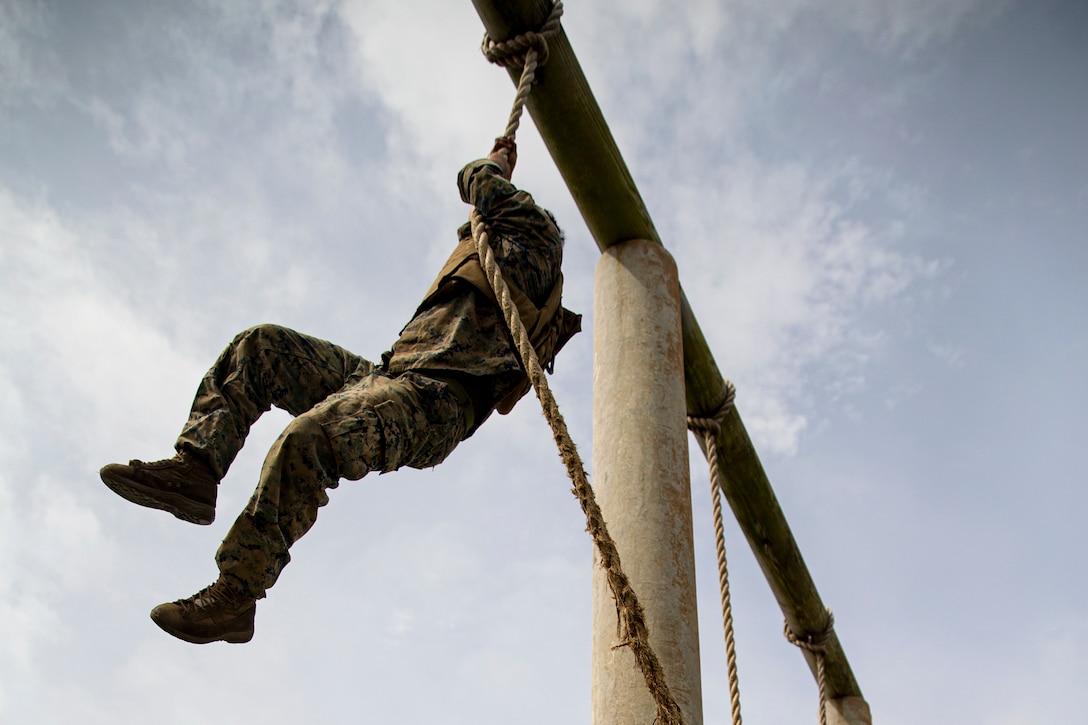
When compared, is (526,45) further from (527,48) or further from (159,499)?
(159,499)

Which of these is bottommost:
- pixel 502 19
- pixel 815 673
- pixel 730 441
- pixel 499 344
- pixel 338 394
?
pixel 338 394

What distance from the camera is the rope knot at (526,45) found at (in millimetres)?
3906

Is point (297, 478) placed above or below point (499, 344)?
below

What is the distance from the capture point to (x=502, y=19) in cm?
392

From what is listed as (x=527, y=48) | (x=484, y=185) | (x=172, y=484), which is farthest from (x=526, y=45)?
(x=172, y=484)

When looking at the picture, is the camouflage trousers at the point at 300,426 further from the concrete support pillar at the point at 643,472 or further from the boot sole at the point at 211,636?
the concrete support pillar at the point at 643,472

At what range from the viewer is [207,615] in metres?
2.59

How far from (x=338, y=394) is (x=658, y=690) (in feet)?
4.16

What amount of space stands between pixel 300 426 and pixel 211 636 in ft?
2.00

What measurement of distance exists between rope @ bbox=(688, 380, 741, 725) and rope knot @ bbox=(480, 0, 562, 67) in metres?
2.25

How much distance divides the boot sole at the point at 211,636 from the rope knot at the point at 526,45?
245 cm

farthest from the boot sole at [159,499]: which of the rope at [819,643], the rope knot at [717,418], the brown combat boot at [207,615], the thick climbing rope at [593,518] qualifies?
the rope at [819,643]

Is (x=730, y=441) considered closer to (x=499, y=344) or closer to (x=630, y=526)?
(x=630, y=526)

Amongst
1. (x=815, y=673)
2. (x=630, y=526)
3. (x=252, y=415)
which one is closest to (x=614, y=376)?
(x=630, y=526)
